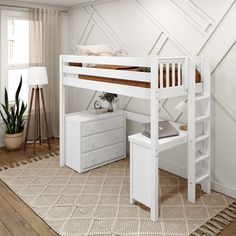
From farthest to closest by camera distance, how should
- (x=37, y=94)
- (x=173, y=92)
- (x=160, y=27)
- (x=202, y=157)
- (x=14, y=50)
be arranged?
(x=14, y=50) → (x=37, y=94) → (x=160, y=27) → (x=202, y=157) → (x=173, y=92)

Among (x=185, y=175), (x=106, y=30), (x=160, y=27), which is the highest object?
(x=106, y=30)

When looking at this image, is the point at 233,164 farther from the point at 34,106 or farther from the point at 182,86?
the point at 34,106

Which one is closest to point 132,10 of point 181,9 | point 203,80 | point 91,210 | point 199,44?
point 181,9

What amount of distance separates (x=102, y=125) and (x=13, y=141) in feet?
5.31

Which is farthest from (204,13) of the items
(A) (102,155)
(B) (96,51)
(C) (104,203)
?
(C) (104,203)

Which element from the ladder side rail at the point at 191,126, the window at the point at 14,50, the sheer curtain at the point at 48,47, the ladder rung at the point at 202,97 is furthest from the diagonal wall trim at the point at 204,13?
the window at the point at 14,50

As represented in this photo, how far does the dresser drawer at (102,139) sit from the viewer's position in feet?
12.2

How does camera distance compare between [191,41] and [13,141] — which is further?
[13,141]

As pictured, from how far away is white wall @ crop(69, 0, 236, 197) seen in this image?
298 cm

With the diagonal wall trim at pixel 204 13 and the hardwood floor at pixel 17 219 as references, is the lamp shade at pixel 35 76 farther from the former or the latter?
the diagonal wall trim at pixel 204 13

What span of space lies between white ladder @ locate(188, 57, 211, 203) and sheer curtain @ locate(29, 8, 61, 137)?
9.15 ft

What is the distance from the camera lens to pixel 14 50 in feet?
15.8

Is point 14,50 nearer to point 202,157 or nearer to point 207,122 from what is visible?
point 207,122

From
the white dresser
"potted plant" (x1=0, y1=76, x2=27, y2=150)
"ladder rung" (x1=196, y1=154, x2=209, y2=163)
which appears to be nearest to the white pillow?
the white dresser
